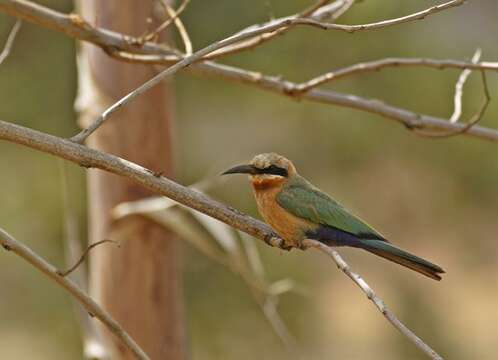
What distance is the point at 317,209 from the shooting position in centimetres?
259

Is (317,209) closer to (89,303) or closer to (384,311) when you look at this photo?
(89,303)

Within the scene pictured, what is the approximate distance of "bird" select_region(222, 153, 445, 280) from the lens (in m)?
2.44

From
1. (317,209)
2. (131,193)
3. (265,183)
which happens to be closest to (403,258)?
(317,209)

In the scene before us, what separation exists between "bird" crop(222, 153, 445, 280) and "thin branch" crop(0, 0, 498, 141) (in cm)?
23

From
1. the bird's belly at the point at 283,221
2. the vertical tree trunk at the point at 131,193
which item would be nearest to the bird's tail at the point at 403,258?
the bird's belly at the point at 283,221

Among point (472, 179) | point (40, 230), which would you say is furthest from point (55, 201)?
point (472, 179)

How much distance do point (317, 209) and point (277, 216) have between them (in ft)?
0.38

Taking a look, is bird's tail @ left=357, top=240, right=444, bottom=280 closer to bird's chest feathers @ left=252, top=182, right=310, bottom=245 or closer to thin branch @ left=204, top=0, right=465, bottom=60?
bird's chest feathers @ left=252, top=182, right=310, bottom=245

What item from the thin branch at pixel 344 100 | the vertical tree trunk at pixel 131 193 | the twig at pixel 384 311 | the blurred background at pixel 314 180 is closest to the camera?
the twig at pixel 384 311

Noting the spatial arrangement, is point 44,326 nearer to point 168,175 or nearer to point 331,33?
point 331,33

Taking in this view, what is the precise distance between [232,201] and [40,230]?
1342 millimetres

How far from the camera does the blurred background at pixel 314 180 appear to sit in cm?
638

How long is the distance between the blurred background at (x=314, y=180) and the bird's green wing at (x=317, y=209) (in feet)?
11.0

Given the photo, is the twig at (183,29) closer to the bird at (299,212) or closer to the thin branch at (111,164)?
the bird at (299,212)
